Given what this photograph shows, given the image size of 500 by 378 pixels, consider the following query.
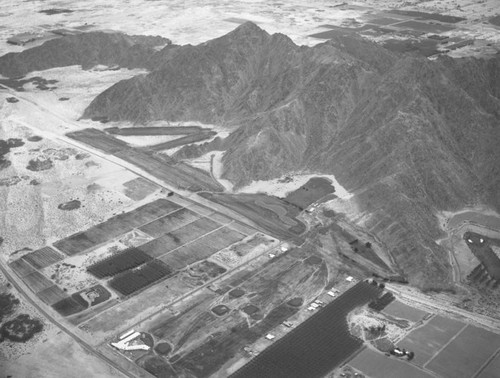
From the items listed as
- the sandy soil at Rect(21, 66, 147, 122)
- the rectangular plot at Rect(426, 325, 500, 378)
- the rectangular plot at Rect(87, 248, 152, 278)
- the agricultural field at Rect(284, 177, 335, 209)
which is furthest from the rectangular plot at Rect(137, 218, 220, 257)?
the sandy soil at Rect(21, 66, 147, 122)

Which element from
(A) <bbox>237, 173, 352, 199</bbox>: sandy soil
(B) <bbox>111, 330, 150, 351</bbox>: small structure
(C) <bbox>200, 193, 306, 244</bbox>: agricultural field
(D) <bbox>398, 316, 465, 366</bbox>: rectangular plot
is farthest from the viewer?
(A) <bbox>237, 173, 352, 199</bbox>: sandy soil

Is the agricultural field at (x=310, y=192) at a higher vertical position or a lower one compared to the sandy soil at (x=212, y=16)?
lower

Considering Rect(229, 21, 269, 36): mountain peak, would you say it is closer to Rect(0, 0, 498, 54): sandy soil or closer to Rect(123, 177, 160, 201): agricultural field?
Rect(0, 0, 498, 54): sandy soil

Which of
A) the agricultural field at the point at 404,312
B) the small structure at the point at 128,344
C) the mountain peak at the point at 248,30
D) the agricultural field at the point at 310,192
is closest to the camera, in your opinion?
the small structure at the point at 128,344

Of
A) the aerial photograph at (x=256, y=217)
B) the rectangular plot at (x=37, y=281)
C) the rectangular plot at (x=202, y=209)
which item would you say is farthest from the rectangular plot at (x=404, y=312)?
the rectangular plot at (x=37, y=281)

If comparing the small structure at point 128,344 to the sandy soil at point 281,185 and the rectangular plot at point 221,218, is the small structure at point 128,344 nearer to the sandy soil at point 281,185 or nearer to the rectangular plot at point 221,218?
the rectangular plot at point 221,218

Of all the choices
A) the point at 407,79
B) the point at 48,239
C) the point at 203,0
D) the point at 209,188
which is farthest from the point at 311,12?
the point at 48,239
